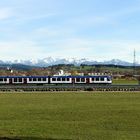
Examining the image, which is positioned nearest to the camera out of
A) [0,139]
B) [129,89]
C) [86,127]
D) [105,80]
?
[0,139]

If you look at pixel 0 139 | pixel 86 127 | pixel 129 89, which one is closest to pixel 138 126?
pixel 86 127

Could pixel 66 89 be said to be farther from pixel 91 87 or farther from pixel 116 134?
pixel 116 134

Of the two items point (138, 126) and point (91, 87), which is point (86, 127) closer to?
point (138, 126)

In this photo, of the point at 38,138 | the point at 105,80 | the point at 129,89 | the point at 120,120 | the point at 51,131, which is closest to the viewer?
the point at 38,138

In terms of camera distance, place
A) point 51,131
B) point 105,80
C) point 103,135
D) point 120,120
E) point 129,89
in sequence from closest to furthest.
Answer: point 103,135, point 51,131, point 120,120, point 129,89, point 105,80

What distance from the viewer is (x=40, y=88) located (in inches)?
3713

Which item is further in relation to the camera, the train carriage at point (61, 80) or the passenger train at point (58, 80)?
the train carriage at point (61, 80)

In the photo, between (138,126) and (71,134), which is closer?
(71,134)

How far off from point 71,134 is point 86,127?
4.02 m

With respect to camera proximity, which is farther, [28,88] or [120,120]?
[28,88]

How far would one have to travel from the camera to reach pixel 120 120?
3023 centimetres

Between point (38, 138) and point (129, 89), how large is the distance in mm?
71322

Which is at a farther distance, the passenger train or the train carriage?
the train carriage

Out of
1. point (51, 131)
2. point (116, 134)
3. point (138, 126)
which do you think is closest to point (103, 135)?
point (116, 134)
